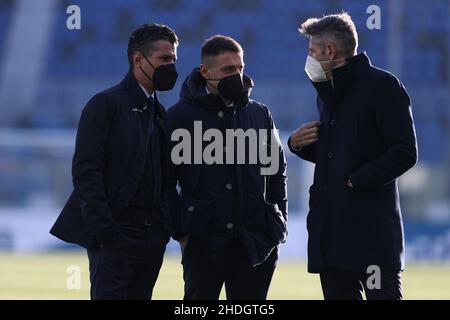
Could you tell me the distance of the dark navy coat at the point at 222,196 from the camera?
201 inches

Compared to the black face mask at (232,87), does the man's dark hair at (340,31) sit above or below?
above

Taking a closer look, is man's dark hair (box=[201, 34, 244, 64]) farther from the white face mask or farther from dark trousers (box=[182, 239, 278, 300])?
dark trousers (box=[182, 239, 278, 300])

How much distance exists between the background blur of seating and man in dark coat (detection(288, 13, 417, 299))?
19857 mm

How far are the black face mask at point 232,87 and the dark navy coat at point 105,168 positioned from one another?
421 millimetres

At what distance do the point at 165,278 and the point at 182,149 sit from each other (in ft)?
30.6

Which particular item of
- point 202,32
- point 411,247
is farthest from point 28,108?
point 411,247

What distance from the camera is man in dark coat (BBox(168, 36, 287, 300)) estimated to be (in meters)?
5.12

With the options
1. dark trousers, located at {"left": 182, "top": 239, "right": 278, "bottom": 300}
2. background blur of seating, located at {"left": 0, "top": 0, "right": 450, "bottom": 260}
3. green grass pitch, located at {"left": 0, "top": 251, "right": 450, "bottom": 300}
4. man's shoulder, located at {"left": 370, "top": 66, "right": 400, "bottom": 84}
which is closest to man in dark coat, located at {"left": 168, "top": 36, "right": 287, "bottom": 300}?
dark trousers, located at {"left": 182, "top": 239, "right": 278, "bottom": 300}

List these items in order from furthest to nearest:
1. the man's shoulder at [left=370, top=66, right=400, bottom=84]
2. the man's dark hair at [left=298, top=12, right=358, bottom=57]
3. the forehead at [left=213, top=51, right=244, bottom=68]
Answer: the forehead at [left=213, top=51, right=244, bottom=68] < the man's dark hair at [left=298, top=12, right=358, bottom=57] < the man's shoulder at [left=370, top=66, right=400, bottom=84]

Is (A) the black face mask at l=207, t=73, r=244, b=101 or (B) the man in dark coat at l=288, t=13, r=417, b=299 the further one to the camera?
(A) the black face mask at l=207, t=73, r=244, b=101

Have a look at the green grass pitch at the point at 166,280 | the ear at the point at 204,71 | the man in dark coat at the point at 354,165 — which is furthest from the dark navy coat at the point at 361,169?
the green grass pitch at the point at 166,280

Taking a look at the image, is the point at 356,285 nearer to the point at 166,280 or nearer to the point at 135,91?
the point at 135,91

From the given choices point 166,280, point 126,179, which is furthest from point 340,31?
point 166,280

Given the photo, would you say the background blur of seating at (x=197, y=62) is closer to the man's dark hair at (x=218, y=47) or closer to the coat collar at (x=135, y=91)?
the man's dark hair at (x=218, y=47)
